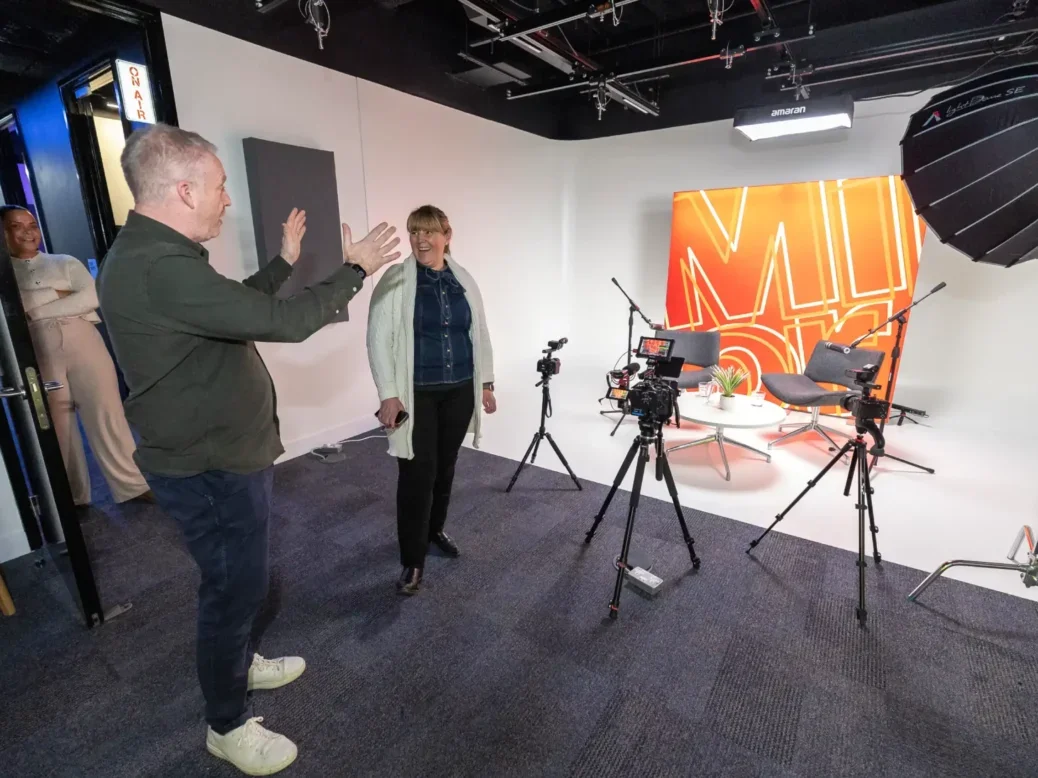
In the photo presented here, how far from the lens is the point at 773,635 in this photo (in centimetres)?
185

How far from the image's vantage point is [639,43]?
3910mm

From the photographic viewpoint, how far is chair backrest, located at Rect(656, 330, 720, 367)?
4406mm

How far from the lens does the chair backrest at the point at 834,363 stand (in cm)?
375

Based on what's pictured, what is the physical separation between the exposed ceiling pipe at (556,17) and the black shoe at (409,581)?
2.89m

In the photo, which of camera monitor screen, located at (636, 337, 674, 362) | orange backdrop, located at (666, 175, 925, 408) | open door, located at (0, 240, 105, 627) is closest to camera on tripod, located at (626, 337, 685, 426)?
camera monitor screen, located at (636, 337, 674, 362)

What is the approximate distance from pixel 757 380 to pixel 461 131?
372 cm

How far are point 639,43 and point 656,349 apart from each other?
10.7ft

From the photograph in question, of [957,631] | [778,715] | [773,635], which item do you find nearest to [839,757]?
[778,715]

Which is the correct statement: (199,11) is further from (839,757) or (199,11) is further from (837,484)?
(837,484)

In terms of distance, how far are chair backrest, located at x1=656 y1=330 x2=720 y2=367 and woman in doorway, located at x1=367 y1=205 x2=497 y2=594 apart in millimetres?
2832

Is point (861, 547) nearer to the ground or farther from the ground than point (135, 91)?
nearer to the ground

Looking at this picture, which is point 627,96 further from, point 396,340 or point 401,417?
point 401,417

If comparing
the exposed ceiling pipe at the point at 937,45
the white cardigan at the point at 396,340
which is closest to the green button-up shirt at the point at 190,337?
the white cardigan at the point at 396,340

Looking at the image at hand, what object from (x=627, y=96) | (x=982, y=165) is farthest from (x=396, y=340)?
(x=627, y=96)
